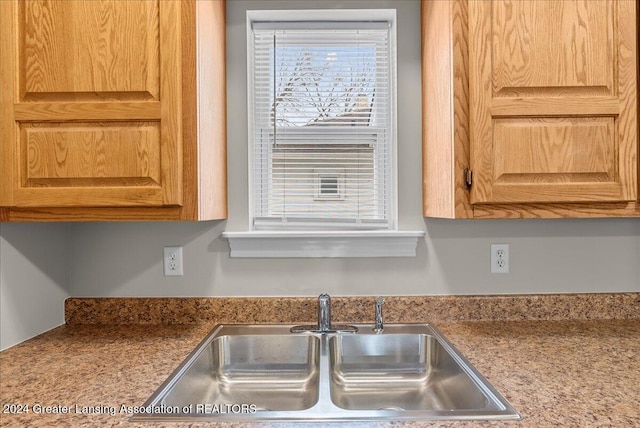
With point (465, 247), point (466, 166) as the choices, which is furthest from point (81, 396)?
point (465, 247)

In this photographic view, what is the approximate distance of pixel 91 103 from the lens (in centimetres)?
129

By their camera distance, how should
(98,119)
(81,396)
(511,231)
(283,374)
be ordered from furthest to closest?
(511,231), (283,374), (98,119), (81,396)

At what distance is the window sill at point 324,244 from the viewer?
167 cm

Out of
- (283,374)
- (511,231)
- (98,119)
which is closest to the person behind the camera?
(98,119)

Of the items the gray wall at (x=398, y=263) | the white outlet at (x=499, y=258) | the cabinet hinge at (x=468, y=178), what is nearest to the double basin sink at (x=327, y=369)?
the gray wall at (x=398, y=263)

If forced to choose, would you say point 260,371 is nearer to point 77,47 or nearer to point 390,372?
point 390,372

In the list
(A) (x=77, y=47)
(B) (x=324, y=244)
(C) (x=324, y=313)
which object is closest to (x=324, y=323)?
(C) (x=324, y=313)

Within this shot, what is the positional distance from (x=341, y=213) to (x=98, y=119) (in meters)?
0.89

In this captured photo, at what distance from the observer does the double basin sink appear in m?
1.33

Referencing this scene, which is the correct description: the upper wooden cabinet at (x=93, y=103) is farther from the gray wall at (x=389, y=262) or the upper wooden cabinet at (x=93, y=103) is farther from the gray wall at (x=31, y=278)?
the gray wall at (x=389, y=262)

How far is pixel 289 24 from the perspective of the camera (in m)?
1.78

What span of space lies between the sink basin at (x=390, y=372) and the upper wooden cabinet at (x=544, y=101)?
1.66 ft

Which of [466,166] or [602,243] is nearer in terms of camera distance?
[466,166]

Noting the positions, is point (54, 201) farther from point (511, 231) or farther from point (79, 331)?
point (511, 231)
